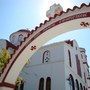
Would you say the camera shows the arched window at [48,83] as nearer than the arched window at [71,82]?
Yes

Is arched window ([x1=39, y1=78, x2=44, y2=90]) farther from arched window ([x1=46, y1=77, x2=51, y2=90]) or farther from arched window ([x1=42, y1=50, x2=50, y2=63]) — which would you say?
arched window ([x1=42, y1=50, x2=50, y2=63])

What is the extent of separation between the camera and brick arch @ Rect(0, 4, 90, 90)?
269 inches

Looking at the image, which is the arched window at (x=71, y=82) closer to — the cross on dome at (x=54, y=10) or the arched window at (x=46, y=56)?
the arched window at (x=46, y=56)

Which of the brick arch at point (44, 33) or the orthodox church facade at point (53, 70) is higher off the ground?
the orthodox church facade at point (53, 70)

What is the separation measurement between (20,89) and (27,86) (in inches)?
38.9

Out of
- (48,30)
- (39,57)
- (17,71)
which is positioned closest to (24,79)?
(39,57)

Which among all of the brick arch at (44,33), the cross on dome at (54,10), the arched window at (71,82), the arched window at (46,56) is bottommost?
the brick arch at (44,33)

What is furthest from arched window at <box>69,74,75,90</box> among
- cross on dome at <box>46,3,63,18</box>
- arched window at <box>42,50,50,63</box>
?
cross on dome at <box>46,3,63,18</box>

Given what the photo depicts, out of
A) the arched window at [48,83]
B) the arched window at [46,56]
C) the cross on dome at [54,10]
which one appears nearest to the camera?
the cross on dome at [54,10]

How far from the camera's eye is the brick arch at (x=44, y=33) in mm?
6844

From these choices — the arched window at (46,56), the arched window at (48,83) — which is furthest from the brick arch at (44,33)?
the arched window at (46,56)

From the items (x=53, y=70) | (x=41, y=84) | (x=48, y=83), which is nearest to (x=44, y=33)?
(x=53, y=70)

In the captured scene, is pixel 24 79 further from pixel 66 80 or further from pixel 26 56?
pixel 26 56

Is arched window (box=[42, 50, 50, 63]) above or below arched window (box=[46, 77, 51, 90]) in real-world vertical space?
above
